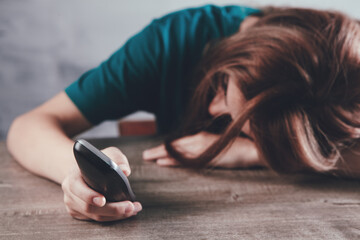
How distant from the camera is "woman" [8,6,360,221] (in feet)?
1.75

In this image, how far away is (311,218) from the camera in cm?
45

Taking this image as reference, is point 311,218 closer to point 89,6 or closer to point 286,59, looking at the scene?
point 286,59

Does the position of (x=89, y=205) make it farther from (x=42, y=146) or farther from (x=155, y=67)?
(x=155, y=67)

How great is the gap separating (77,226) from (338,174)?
18.0 inches

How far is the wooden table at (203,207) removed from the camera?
41 centimetres

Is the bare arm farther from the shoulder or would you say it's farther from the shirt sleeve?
the shoulder

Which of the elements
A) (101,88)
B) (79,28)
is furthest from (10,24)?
(101,88)

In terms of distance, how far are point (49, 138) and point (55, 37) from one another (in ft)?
Answer: 2.70

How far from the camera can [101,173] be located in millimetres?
367

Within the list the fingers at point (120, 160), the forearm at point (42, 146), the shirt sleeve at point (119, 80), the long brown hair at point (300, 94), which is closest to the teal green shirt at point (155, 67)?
the shirt sleeve at point (119, 80)

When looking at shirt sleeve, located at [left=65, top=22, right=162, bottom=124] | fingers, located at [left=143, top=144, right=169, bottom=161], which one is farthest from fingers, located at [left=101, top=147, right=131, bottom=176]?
shirt sleeve, located at [left=65, top=22, right=162, bottom=124]

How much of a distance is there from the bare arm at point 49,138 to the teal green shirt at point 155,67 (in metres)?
A: 0.03

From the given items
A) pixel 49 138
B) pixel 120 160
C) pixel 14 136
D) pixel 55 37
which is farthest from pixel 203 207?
pixel 55 37

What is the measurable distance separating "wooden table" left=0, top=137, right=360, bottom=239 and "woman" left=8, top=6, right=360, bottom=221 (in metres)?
0.02
